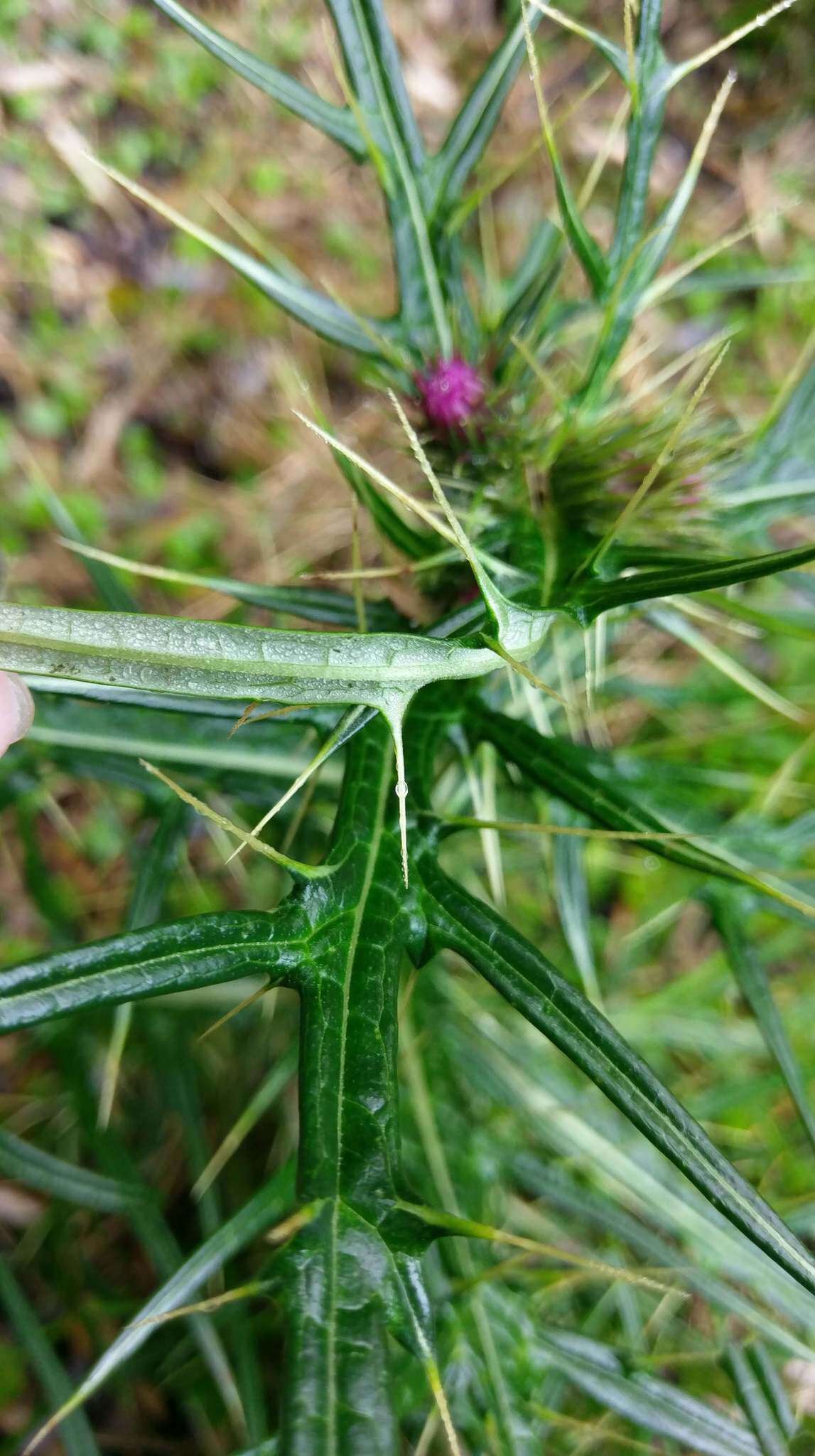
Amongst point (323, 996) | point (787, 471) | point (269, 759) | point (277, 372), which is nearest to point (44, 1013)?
point (323, 996)

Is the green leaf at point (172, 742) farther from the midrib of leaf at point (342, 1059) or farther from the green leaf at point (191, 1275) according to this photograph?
the green leaf at point (191, 1275)

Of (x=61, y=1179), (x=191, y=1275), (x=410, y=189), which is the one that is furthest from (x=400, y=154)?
(x=61, y=1179)

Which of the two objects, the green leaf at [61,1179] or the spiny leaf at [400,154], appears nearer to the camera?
the spiny leaf at [400,154]

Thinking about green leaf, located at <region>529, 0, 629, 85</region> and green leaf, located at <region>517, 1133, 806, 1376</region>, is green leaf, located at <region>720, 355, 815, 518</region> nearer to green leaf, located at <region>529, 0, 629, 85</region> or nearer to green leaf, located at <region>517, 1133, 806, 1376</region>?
green leaf, located at <region>529, 0, 629, 85</region>

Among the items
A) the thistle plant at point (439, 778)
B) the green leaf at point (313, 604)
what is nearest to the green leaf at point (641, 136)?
the thistle plant at point (439, 778)

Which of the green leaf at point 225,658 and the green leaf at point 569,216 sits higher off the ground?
the green leaf at point 569,216

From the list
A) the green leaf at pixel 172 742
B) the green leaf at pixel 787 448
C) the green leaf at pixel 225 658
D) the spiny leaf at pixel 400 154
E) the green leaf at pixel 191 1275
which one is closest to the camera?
the green leaf at pixel 225 658

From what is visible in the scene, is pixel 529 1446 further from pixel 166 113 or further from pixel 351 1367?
pixel 166 113
